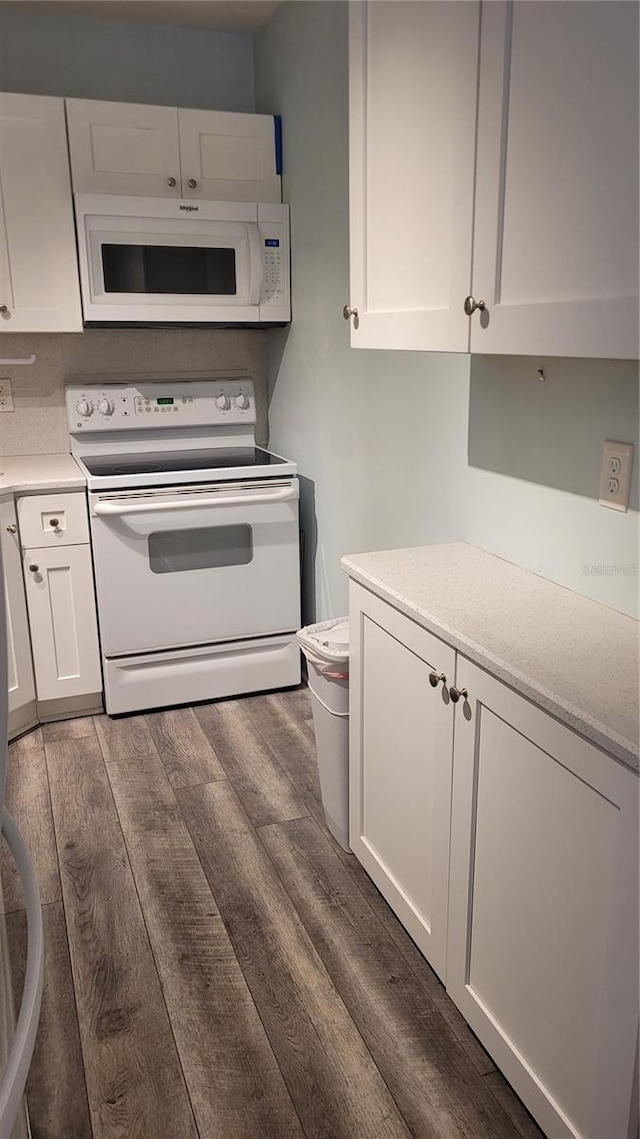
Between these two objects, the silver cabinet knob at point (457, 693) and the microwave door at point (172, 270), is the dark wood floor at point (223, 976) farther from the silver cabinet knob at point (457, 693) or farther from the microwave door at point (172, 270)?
the microwave door at point (172, 270)

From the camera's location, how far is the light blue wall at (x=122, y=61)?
3.14 meters

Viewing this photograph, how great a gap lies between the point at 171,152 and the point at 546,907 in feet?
9.28

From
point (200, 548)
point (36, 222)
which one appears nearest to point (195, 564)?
point (200, 548)

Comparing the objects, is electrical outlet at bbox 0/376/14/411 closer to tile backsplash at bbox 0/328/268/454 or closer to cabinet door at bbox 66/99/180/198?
tile backsplash at bbox 0/328/268/454

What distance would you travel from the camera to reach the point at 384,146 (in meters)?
1.86

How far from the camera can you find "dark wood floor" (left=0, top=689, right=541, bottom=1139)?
1.60 metres

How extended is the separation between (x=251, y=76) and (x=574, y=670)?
3068 millimetres

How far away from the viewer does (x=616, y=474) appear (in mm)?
1592

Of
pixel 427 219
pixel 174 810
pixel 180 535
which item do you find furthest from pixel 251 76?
pixel 174 810

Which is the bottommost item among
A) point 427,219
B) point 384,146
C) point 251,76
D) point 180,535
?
point 180,535

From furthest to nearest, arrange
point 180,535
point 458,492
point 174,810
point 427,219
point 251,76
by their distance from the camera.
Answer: point 251,76
point 180,535
point 174,810
point 458,492
point 427,219

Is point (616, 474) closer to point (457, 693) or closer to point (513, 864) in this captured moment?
point (457, 693)

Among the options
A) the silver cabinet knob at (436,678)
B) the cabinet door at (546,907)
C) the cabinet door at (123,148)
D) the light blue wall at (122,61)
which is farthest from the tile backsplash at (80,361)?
the cabinet door at (546,907)

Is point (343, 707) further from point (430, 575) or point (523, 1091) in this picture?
point (523, 1091)
